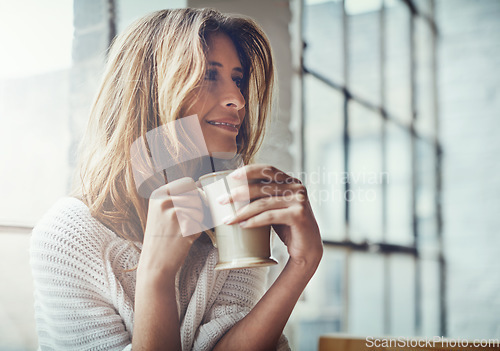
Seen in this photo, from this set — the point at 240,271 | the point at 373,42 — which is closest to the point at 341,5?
the point at 373,42

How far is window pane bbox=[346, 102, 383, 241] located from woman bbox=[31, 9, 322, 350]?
0.13m

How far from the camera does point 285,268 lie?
1.68 ft

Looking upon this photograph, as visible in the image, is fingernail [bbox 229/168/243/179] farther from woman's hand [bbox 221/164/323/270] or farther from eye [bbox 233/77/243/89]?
eye [bbox 233/77/243/89]

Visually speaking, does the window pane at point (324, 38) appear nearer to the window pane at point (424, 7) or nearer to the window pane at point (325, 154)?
the window pane at point (325, 154)

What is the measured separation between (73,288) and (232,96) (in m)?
0.31

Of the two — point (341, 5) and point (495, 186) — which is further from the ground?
point (341, 5)

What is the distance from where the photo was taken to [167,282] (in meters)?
0.47

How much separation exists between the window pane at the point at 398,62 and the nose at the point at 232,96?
28 centimetres

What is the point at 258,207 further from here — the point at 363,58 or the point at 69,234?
the point at 363,58

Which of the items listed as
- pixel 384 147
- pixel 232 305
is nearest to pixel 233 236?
pixel 232 305

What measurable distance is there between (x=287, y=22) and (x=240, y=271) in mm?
380

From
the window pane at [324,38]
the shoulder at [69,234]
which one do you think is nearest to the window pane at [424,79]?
the window pane at [324,38]

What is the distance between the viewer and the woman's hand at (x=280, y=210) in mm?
446

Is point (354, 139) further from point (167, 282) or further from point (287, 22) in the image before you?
point (167, 282)
